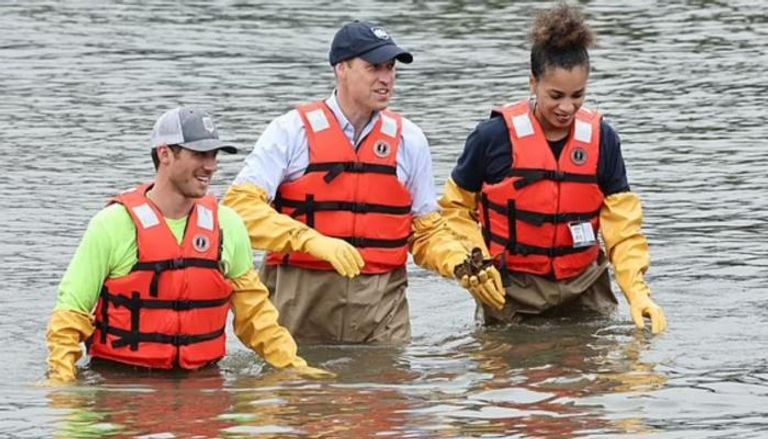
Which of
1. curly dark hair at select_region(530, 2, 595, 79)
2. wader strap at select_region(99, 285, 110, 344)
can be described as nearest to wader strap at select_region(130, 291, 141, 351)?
wader strap at select_region(99, 285, 110, 344)

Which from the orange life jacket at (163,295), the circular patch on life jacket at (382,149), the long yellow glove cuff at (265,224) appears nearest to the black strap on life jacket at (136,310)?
the orange life jacket at (163,295)

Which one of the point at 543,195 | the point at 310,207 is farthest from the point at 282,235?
the point at 543,195

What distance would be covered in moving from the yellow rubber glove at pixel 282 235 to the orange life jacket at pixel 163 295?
43cm

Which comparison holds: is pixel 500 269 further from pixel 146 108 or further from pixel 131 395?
pixel 146 108

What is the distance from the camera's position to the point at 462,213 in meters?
10.3

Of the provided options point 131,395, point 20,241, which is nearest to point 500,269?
point 131,395

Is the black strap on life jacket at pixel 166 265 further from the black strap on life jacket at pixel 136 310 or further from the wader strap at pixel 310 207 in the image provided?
the wader strap at pixel 310 207

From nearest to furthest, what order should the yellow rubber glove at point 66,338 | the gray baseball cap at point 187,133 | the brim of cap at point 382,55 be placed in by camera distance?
the yellow rubber glove at point 66,338, the gray baseball cap at point 187,133, the brim of cap at point 382,55

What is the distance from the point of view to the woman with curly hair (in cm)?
1016

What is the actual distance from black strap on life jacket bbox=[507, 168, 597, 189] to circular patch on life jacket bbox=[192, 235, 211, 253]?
6.45ft

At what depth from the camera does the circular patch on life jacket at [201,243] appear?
8953 mm

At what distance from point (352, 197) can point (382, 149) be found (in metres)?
0.28

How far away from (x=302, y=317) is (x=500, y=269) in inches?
44.0

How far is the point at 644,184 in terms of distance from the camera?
15.9 meters
